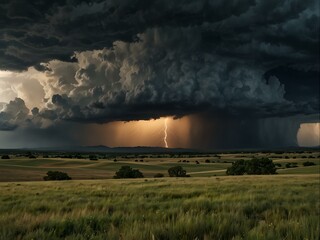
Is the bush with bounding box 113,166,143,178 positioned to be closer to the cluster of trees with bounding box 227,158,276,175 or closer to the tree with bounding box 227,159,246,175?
the tree with bounding box 227,159,246,175

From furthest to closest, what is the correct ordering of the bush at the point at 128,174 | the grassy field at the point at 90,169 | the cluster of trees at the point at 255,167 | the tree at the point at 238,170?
the tree at the point at 238,170, the grassy field at the point at 90,169, the cluster of trees at the point at 255,167, the bush at the point at 128,174

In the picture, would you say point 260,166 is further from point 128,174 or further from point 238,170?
point 128,174

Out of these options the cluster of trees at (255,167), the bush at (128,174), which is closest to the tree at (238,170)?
the cluster of trees at (255,167)

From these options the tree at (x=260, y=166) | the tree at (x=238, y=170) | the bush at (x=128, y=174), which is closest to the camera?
the bush at (x=128, y=174)

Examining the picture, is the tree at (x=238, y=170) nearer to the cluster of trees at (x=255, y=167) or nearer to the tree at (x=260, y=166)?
the cluster of trees at (x=255, y=167)

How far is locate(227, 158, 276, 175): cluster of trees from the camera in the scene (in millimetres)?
89400

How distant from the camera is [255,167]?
91812mm

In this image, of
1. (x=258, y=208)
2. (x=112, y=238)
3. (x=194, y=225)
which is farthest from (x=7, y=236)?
(x=258, y=208)

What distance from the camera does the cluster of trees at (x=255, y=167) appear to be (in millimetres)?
89400

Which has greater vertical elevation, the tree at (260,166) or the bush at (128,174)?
the tree at (260,166)

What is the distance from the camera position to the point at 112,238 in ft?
20.5

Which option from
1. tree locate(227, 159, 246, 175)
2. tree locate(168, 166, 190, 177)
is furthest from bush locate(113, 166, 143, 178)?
tree locate(227, 159, 246, 175)

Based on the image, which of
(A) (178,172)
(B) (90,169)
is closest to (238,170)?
(A) (178,172)

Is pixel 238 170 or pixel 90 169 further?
pixel 90 169
